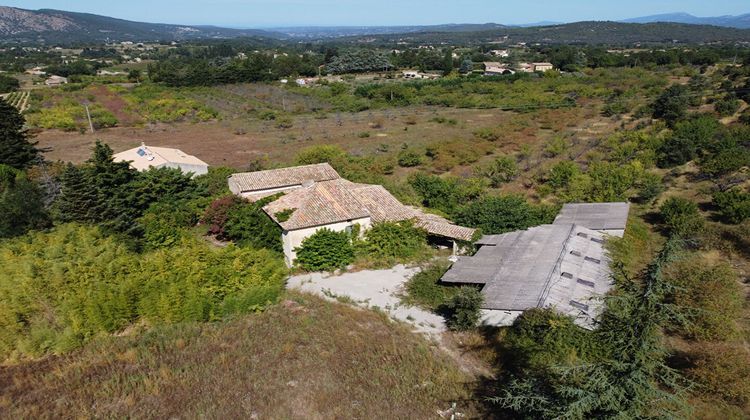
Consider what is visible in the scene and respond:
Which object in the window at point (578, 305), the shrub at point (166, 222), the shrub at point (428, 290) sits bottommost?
the shrub at point (428, 290)

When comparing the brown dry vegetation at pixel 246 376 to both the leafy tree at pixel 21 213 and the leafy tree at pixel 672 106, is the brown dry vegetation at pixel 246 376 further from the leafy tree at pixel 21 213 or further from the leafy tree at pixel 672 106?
the leafy tree at pixel 672 106

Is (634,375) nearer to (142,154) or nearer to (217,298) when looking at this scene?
(217,298)

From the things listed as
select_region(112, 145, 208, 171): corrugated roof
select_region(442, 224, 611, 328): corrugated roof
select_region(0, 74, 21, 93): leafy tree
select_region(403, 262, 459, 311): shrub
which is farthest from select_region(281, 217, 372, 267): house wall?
select_region(0, 74, 21, 93): leafy tree

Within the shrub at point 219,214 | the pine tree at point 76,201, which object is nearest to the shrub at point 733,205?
the shrub at point 219,214

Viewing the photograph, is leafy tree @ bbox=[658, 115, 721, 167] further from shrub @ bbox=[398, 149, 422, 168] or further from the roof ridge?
the roof ridge

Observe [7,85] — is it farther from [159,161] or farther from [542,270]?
[542,270]

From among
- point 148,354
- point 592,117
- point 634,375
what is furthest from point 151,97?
point 634,375

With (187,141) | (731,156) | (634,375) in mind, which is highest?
(634,375)
